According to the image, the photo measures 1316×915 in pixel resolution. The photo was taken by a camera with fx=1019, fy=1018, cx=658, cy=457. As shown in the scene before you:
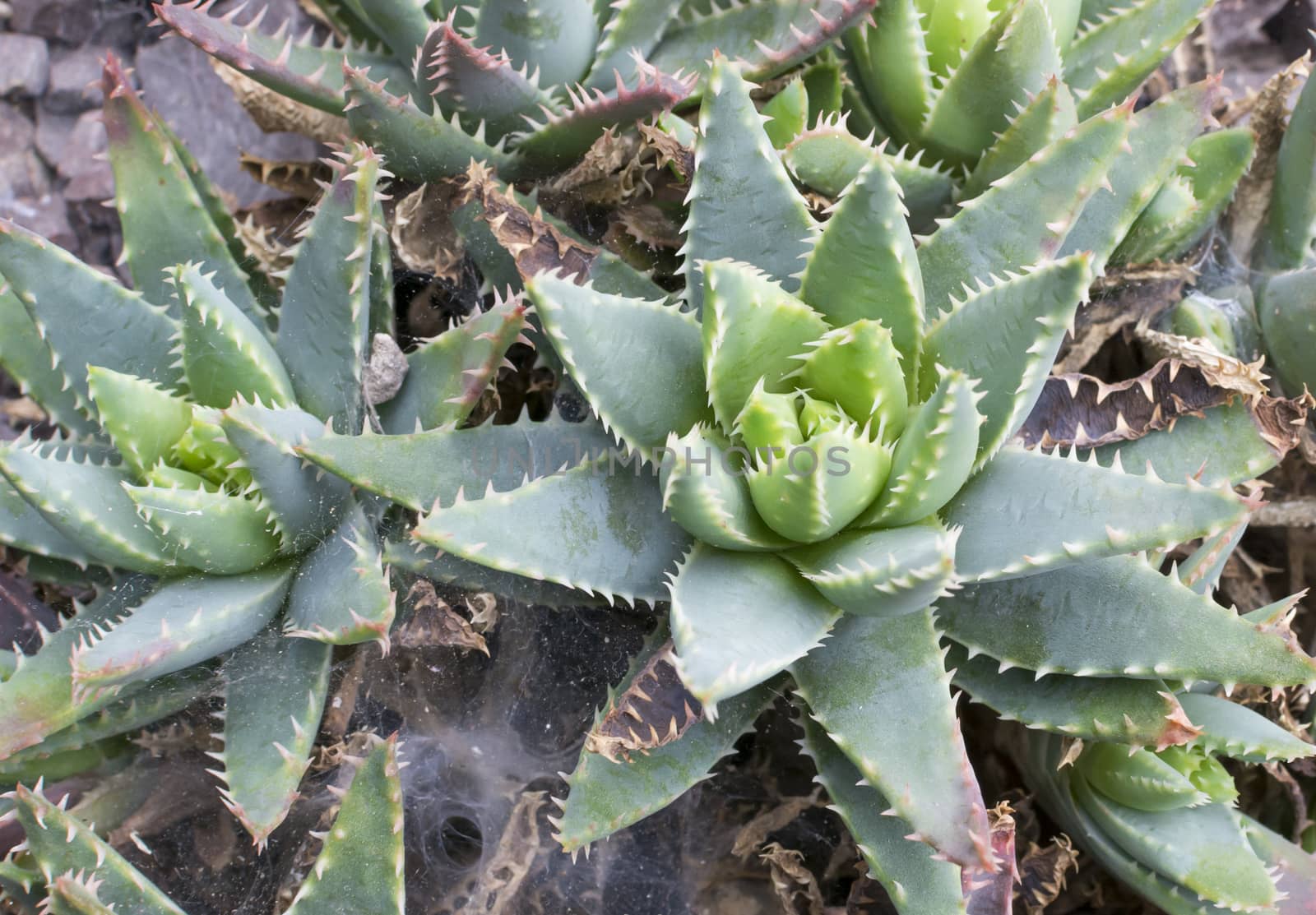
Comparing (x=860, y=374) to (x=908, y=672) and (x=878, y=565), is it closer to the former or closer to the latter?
(x=878, y=565)

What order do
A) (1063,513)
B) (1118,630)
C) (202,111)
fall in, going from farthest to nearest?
(202,111), (1118,630), (1063,513)

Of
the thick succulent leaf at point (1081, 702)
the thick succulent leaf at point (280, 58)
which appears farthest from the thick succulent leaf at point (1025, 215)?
the thick succulent leaf at point (280, 58)

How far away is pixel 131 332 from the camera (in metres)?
1.64

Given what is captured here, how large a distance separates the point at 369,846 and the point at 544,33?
4.08ft

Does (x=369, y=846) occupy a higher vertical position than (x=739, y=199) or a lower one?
→ lower

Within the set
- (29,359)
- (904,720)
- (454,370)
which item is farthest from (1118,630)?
(29,359)

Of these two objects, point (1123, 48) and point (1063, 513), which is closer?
point (1063, 513)

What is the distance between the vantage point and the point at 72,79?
272cm

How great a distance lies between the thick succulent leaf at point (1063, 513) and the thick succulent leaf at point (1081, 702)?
18 centimetres

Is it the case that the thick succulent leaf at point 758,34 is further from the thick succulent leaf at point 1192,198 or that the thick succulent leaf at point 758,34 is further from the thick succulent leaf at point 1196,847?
the thick succulent leaf at point 1196,847

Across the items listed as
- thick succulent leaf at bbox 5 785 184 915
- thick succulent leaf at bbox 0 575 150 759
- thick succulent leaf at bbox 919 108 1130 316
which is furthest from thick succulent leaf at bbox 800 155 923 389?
thick succulent leaf at bbox 5 785 184 915

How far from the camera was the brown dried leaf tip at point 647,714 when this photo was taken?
1.29m

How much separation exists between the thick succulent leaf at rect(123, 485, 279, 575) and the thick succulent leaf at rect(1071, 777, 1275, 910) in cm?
135

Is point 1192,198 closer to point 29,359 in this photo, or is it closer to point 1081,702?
point 1081,702
